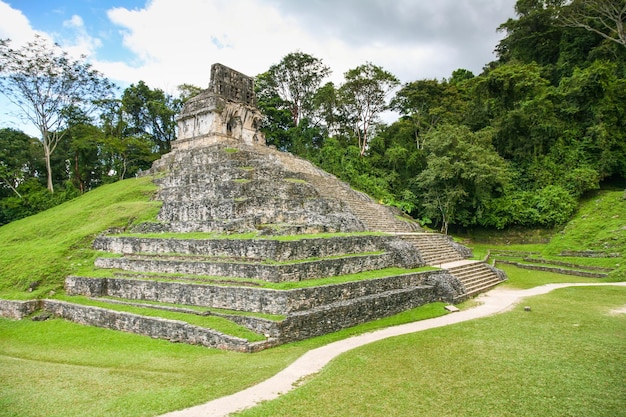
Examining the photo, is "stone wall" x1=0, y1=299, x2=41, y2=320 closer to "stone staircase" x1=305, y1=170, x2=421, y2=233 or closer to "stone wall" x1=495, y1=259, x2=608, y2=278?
"stone staircase" x1=305, y1=170, x2=421, y2=233

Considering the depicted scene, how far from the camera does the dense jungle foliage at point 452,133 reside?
74.5ft

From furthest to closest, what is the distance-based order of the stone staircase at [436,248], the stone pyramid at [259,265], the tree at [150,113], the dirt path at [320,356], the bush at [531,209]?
the tree at [150,113], the bush at [531,209], the stone staircase at [436,248], the stone pyramid at [259,265], the dirt path at [320,356]

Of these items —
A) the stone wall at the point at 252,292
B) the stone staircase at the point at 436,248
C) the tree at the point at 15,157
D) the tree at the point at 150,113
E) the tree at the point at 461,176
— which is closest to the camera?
the stone wall at the point at 252,292

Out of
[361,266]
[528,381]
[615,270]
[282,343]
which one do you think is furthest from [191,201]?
[615,270]

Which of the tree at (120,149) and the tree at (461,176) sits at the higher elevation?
the tree at (120,149)

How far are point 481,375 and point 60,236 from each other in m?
17.2

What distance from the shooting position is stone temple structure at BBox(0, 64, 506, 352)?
874cm

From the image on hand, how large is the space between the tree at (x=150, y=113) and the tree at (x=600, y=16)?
33965 millimetres

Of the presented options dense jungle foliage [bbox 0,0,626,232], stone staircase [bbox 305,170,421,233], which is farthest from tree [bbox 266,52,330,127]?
stone staircase [bbox 305,170,421,233]

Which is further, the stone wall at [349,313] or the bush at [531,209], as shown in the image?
the bush at [531,209]

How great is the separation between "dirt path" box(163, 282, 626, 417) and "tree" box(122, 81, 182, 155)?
3092 centimetres

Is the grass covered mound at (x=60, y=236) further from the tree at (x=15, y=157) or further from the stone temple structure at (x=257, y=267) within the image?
the tree at (x=15, y=157)

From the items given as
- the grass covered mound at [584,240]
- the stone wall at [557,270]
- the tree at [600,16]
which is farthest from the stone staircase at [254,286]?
the tree at [600,16]

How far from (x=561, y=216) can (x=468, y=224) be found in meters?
5.29
